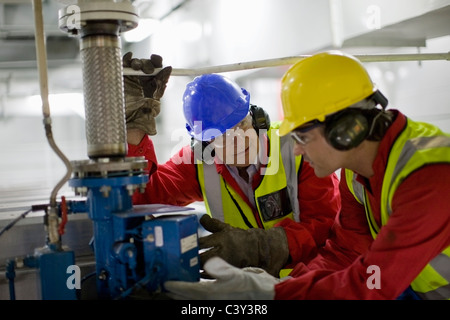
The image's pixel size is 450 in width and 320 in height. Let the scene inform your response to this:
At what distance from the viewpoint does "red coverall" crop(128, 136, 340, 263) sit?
172 cm

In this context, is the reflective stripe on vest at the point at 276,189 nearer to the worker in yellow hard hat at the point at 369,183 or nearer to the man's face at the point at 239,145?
the man's face at the point at 239,145

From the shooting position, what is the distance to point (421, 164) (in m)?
1.25

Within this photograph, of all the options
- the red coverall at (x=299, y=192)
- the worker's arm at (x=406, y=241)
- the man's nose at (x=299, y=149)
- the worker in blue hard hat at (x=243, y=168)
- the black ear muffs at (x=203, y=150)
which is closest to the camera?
the worker's arm at (x=406, y=241)

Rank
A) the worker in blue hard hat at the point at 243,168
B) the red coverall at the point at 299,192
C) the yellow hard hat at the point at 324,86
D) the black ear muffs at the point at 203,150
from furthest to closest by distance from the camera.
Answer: the black ear muffs at the point at 203,150 < the worker in blue hard hat at the point at 243,168 < the red coverall at the point at 299,192 < the yellow hard hat at the point at 324,86

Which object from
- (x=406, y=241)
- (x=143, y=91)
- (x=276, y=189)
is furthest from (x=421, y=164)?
(x=143, y=91)

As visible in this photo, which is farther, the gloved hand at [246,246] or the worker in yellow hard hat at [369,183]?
the gloved hand at [246,246]

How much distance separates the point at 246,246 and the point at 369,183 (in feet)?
1.43

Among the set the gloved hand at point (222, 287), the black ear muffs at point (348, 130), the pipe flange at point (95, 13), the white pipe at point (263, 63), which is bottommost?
the gloved hand at point (222, 287)

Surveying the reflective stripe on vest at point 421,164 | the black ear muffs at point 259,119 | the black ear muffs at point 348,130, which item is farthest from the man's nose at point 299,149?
the black ear muffs at point 259,119

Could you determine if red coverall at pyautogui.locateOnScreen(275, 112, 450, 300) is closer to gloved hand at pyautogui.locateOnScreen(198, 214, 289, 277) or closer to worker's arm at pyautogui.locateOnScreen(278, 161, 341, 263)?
gloved hand at pyautogui.locateOnScreen(198, 214, 289, 277)

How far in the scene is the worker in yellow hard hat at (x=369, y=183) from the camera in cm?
121

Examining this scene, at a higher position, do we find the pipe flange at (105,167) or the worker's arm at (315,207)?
the pipe flange at (105,167)

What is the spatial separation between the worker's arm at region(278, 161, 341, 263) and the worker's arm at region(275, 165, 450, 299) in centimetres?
48

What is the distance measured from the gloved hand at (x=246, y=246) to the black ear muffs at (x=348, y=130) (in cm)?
45
